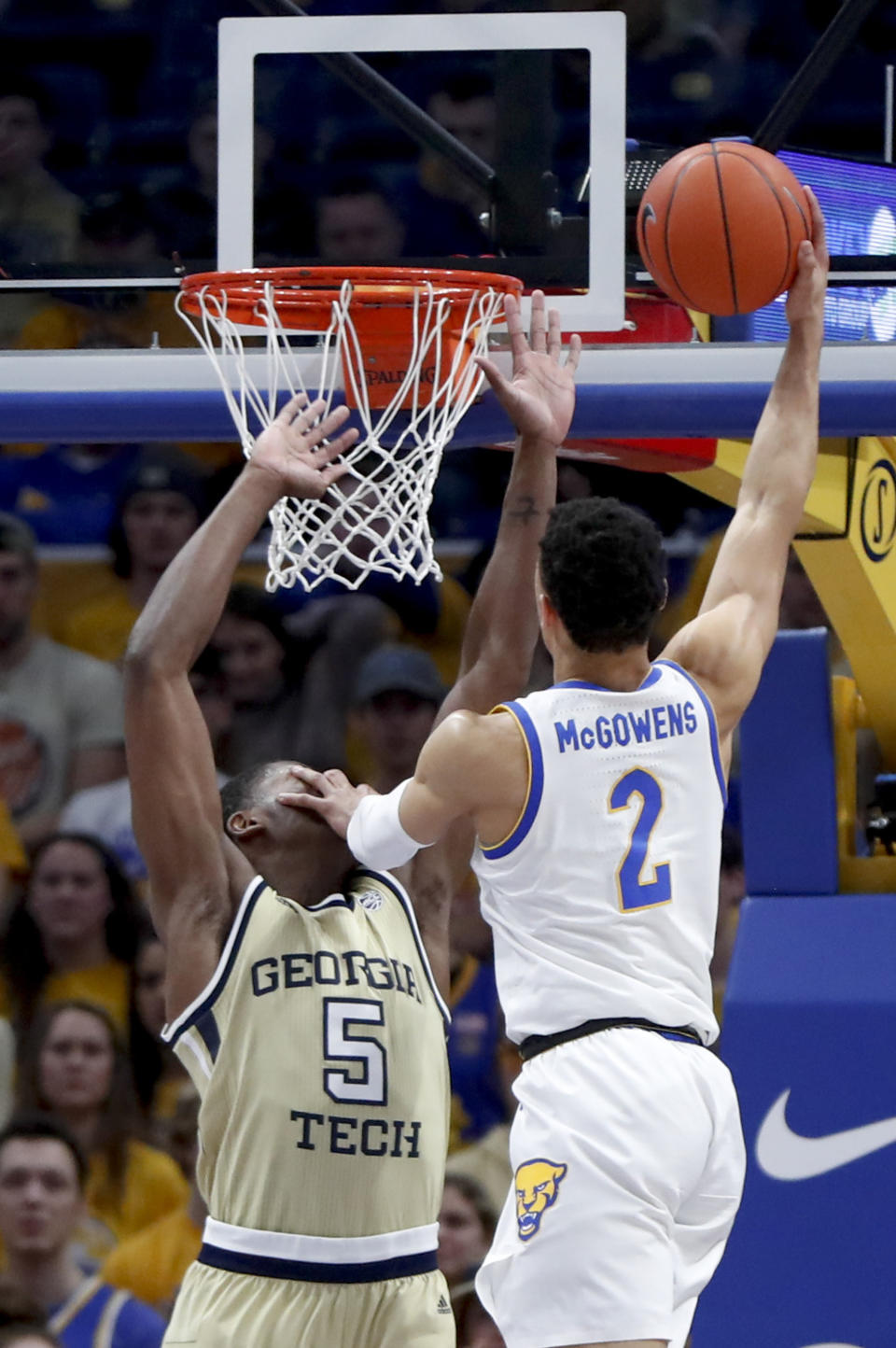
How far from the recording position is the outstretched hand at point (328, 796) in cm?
304

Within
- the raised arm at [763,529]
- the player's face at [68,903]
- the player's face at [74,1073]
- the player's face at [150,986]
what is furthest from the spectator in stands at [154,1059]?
the raised arm at [763,529]

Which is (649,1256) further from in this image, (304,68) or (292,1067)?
(304,68)

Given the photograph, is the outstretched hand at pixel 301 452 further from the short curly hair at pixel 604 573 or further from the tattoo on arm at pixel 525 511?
the short curly hair at pixel 604 573

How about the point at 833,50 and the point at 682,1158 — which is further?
the point at 833,50

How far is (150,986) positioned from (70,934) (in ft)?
1.10

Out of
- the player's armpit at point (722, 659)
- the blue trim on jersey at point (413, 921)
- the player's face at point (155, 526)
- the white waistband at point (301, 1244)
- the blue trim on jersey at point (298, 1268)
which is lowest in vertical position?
the blue trim on jersey at point (298, 1268)

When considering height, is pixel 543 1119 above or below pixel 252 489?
below

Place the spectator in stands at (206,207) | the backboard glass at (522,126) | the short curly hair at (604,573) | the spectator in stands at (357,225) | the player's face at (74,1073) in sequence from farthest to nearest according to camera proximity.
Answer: the spectator in stands at (206,207) → the spectator in stands at (357,225) → the player's face at (74,1073) → the backboard glass at (522,126) → the short curly hair at (604,573)

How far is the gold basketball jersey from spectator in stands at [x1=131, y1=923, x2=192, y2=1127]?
283cm

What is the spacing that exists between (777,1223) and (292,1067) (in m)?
1.59

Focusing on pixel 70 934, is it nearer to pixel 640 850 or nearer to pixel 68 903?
pixel 68 903

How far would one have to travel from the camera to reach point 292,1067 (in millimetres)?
3006

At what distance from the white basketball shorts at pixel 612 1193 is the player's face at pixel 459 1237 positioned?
292 centimetres

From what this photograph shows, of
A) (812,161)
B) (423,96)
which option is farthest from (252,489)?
(423,96)
